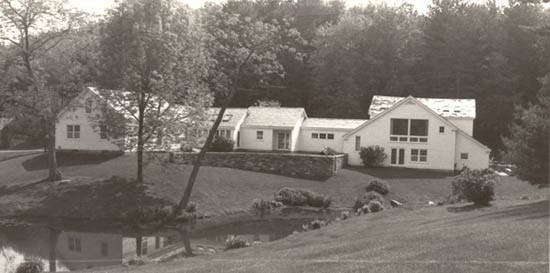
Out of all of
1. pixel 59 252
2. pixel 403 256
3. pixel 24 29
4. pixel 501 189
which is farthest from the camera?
pixel 501 189

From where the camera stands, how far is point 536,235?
1698 centimetres

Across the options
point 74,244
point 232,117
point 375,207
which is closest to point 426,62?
point 232,117

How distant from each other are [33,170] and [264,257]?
29276mm

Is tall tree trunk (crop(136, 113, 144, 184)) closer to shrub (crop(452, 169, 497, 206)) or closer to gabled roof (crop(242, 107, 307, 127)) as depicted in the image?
gabled roof (crop(242, 107, 307, 127))

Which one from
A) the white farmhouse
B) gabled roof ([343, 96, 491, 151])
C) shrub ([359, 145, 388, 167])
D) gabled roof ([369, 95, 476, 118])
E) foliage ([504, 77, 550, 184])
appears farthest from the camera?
gabled roof ([369, 95, 476, 118])

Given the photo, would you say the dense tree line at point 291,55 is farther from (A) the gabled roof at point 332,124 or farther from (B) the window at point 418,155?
(B) the window at point 418,155

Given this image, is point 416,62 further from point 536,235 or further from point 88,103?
point 536,235

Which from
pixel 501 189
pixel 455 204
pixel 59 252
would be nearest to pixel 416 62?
pixel 501 189

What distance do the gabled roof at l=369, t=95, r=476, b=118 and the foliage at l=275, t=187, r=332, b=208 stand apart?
14.7m

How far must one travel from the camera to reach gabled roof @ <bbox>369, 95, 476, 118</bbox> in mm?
52719

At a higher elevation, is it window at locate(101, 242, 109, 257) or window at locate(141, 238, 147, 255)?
window at locate(141, 238, 147, 255)

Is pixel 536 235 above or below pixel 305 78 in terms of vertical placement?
below

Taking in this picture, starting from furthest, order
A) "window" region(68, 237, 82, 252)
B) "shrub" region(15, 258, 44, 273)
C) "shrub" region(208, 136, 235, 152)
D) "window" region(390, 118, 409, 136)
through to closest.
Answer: "shrub" region(208, 136, 235, 152), "window" region(390, 118, 409, 136), "window" region(68, 237, 82, 252), "shrub" region(15, 258, 44, 273)

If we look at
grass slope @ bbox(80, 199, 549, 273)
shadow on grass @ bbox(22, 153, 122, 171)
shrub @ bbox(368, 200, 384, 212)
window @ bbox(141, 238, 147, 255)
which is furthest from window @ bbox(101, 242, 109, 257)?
shadow on grass @ bbox(22, 153, 122, 171)
